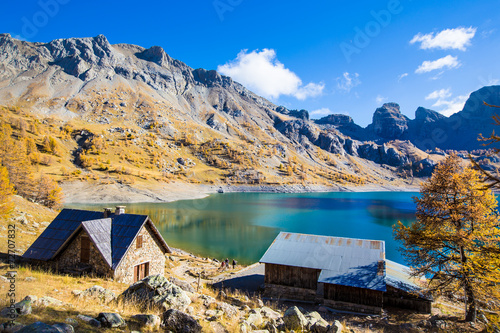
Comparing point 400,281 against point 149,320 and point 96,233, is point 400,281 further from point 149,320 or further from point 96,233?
point 96,233

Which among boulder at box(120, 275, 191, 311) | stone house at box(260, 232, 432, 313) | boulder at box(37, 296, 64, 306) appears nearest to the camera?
boulder at box(37, 296, 64, 306)

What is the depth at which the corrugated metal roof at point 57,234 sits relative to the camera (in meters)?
21.2

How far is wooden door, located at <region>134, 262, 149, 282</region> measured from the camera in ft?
73.3

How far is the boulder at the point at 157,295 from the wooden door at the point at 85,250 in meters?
9.24

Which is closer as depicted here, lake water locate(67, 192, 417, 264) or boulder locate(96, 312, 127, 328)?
boulder locate(96, 312, 127, 328)

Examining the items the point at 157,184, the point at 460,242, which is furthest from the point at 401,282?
the point at 157,184

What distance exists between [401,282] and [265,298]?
481 inches

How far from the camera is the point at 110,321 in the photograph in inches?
385

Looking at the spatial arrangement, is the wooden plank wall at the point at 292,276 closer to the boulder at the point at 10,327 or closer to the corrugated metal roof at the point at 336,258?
the corrugated metal roof at the point at 336,258

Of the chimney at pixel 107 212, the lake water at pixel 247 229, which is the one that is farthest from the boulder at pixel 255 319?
the lake water at pixel 247 229

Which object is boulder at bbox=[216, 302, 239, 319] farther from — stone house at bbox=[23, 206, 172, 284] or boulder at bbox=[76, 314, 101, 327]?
stone house at bbox=[23, 206, 172, 284]

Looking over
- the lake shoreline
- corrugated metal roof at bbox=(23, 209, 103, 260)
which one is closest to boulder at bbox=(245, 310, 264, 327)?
corrugated metal roof at bbox=(23, 209, 103, 260)

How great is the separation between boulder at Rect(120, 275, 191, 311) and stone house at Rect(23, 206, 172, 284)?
24.7 feet

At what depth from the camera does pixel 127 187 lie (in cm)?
11419
